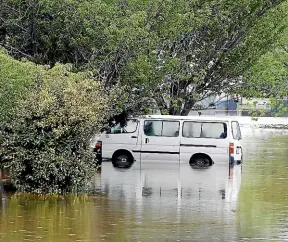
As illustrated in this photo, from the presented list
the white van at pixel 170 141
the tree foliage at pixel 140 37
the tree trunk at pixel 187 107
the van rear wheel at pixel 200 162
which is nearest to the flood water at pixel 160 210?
the van rear wheel at pixel 200 162

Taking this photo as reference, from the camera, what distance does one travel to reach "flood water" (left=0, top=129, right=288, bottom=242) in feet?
47.0

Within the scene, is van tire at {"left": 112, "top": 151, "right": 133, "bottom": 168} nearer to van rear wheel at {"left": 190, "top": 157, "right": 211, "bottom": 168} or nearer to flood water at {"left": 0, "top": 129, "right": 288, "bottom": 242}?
van rear wheel at {"left": 190, "top": 157, "right": 211, "bottom": 168}

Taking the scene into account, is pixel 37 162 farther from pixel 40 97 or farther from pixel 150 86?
pixel 150 86

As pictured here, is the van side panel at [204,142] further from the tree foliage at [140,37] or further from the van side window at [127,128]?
the van side window at [127,128]

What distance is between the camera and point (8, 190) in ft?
67.1

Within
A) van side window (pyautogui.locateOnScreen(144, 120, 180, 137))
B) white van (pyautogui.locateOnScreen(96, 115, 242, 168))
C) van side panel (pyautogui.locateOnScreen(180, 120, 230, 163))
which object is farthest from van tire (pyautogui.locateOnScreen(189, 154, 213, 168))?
van side window (pyautogui.locateOnScreen(144, 120, 180, 137))

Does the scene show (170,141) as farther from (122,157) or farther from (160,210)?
(160,210)

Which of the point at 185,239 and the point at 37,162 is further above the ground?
the point at 37,162

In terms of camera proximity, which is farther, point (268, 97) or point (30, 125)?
point (268, 97)

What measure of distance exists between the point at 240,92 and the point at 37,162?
16470 millimetres

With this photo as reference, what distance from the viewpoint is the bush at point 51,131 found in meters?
18.9

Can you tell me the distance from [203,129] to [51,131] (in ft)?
38.5

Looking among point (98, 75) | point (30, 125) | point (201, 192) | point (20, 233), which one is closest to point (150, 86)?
point (98, 75)

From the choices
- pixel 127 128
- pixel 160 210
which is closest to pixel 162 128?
pixel 127 128
